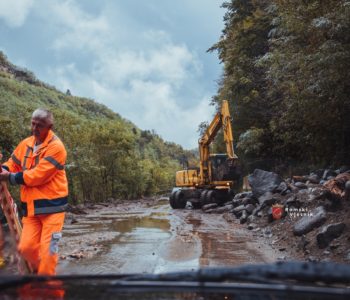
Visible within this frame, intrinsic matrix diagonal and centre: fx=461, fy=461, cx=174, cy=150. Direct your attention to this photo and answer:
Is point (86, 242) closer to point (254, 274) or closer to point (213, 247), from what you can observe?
point (213, 247)

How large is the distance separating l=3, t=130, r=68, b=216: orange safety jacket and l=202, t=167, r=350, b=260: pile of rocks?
5.85 meters

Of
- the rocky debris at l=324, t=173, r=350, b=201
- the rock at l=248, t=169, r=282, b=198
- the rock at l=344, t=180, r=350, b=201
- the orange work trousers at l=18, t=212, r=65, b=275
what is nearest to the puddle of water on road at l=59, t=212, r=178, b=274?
the orange work trousers at l=18, t=212, r=65, b=275

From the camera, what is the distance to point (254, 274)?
1982 mm

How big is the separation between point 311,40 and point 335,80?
2.14 metres

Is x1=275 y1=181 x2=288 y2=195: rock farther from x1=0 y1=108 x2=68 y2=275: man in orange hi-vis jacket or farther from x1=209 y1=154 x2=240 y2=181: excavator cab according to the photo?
x1=0 y1=108 x2=68 y2=275: man in orange hi-vis jacket

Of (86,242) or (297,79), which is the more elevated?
(297,79)

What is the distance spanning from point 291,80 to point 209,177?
38.4ft

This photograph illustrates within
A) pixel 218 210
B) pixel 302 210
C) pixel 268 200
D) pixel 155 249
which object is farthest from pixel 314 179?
pixel 155 249

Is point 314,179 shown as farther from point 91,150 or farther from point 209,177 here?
point 91,150

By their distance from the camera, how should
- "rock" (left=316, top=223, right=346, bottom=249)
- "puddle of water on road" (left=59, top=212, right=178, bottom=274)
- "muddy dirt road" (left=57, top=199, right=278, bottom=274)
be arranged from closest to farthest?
"puddle of water on road" (left=59, top=212, right=178, bottom=274)
"muddy dirt road" (left=57, top=199, right=278, bottom=274)
"rock" (left=316, top=223, right=346, bottom=249)

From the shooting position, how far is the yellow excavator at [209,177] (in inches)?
904

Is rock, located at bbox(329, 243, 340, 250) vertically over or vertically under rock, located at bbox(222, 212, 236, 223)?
under

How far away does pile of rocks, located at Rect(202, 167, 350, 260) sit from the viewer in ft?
31.4

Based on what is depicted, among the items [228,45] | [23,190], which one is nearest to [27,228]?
[23,190]
